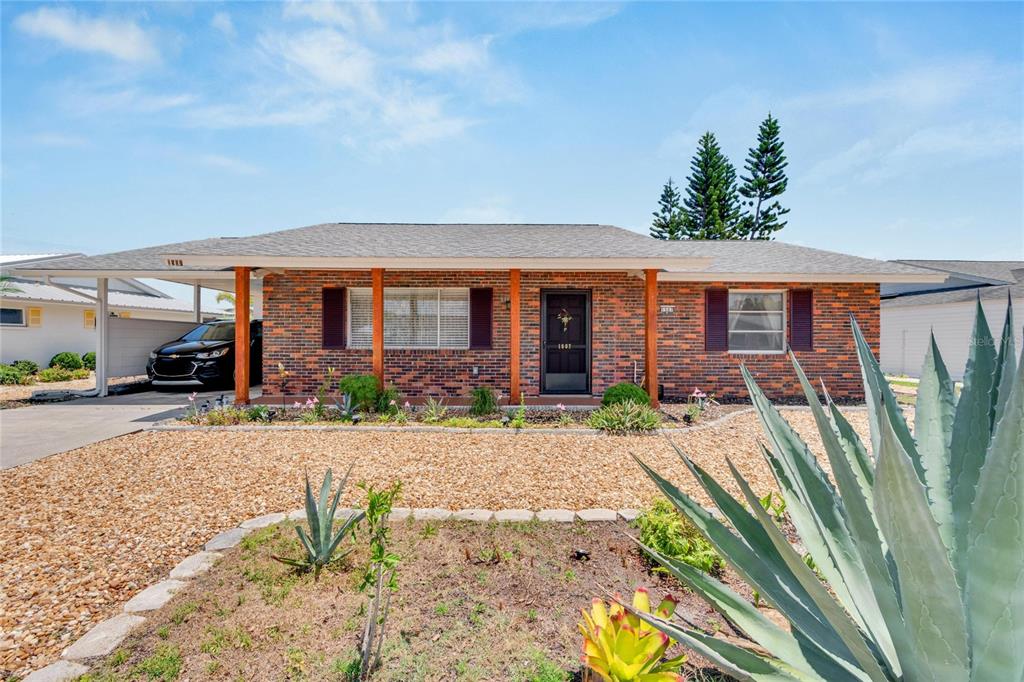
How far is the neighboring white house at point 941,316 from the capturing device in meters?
15.8

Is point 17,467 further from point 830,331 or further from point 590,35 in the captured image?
point 830,331

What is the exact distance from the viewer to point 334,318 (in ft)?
32.3

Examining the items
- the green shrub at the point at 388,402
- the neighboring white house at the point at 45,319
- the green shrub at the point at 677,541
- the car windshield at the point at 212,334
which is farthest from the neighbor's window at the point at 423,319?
the green shrub at the point at 677,541

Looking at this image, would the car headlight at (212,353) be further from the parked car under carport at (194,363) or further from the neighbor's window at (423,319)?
the neighbor's window at (423,319)

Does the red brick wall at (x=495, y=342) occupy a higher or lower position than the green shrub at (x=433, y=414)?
higher

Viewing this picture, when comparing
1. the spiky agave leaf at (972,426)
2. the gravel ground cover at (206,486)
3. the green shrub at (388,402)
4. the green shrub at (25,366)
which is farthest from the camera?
the green shrub at (25,366)

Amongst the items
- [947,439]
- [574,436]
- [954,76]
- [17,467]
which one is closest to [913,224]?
[954,76]

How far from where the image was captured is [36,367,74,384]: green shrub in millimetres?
13562

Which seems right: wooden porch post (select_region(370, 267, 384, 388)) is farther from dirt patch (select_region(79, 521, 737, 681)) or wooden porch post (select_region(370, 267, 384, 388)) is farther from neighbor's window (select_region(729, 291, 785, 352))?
neighbor's window (select_region(729, 291, 785, 352))

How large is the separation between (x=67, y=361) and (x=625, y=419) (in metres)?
17.9

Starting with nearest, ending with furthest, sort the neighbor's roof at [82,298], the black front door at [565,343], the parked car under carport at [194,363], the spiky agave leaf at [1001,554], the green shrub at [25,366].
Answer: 1. the spiky agave leaf at [1001,554]
2. the black front door at [565,343]
3. the parked car under carport at [194,363]
4. the green shrub at [25,366]
5. the neighbor's roof at [82,298]

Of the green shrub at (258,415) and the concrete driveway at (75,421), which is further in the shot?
the green shrub at (258,415)

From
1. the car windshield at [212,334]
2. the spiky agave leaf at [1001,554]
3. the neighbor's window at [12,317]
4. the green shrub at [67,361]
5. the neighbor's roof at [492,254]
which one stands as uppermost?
the neighbor's roof at [492,254]

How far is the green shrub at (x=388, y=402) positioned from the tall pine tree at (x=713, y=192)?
24083 millimetres
